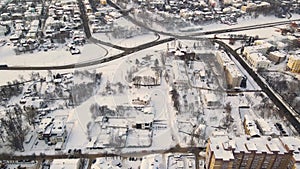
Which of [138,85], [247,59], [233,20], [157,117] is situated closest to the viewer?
[157,117]

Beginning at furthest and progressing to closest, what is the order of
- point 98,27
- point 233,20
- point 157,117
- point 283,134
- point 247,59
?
point 233,20
point 98,27
point 247,59
point 157,117
point 283,134

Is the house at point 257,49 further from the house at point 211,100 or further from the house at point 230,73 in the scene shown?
the house at point 211,100

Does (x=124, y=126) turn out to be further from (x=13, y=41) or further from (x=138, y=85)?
(x=13, y=41)

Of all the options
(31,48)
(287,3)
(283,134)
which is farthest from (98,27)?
(287,3)

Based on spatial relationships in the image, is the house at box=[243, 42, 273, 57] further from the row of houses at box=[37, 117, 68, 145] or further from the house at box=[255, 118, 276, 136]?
the row of houses at box=[37, 117, 68, 145]

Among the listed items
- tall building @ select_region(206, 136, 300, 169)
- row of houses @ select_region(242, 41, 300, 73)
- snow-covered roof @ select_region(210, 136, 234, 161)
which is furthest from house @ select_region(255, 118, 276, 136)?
row of houses @ select_region(242, 41, 300, 73)

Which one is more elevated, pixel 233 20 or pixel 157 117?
pixel 233 20

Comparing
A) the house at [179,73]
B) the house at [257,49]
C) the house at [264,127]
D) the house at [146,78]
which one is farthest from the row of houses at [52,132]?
the house at [257,49]
